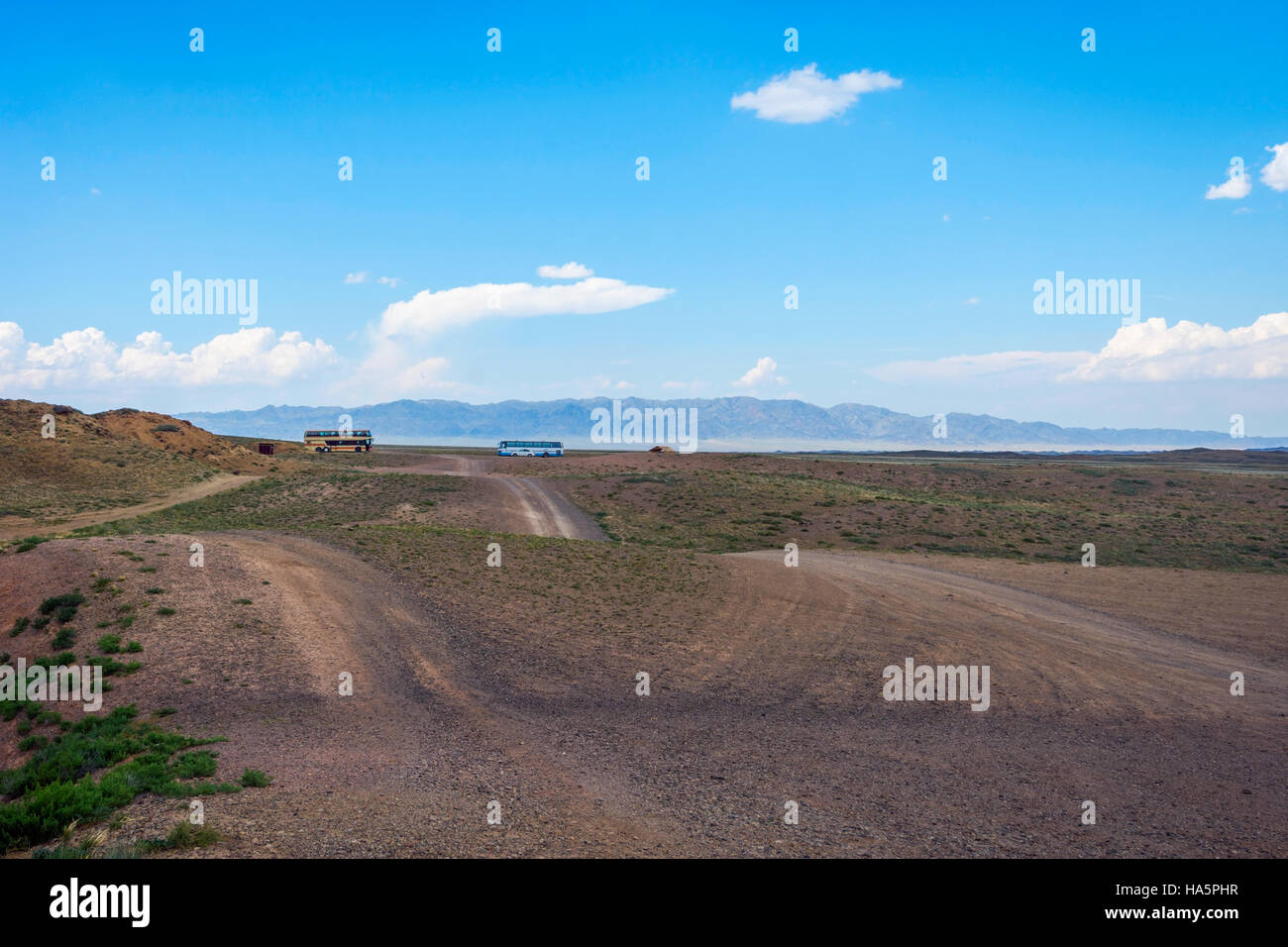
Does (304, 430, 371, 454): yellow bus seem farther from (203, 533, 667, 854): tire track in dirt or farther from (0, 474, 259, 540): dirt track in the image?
(203, 533, 667, 854): tire track in dirt

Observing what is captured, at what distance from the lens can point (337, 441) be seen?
112 meters

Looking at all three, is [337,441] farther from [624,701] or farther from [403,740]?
[403,740]

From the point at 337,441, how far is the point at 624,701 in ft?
354

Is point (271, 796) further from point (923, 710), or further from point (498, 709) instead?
point (923, 710)

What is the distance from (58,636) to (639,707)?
13717 mm

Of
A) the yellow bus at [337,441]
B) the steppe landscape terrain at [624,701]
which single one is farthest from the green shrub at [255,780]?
the yellow bus at [337,441]

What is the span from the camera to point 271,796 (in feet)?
33.9

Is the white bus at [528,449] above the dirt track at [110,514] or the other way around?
above

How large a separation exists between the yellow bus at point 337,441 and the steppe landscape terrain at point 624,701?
2931 inches

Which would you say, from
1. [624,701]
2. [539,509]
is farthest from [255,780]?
[539,509]

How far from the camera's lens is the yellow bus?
4402 inches

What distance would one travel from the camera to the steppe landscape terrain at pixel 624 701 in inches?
393

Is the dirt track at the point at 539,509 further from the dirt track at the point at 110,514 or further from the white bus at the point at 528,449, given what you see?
the white bus at the point at 528,449
